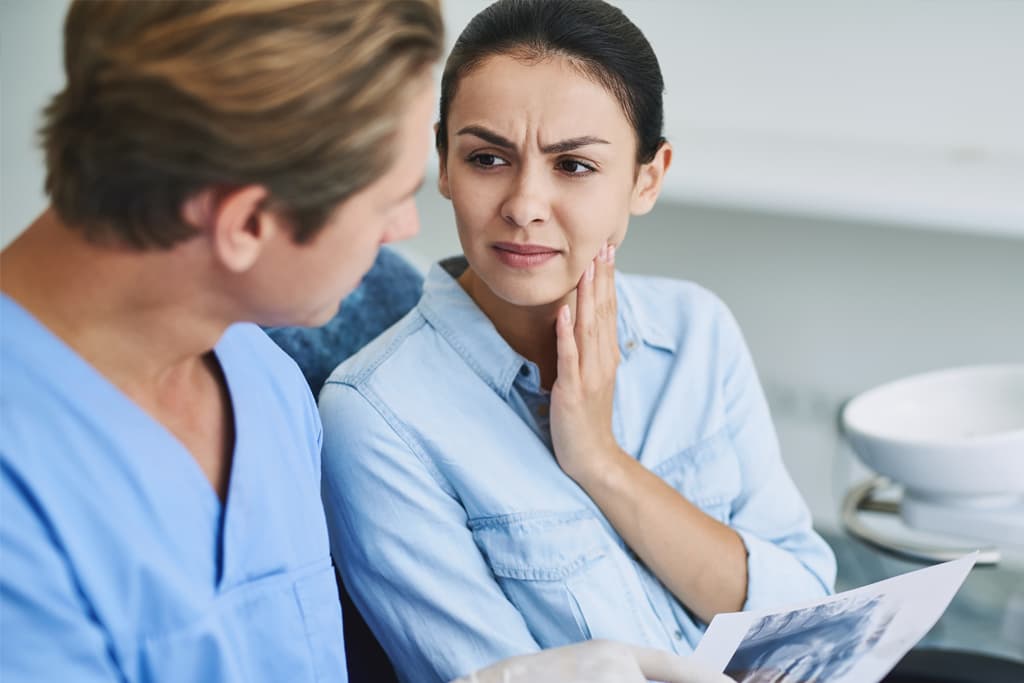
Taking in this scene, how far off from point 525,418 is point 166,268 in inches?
21.7

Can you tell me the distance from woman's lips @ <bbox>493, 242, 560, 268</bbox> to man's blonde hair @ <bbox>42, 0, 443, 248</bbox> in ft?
1.37

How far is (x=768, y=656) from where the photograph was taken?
3.46 feet

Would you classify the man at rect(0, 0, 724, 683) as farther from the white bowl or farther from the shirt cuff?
the white bowl

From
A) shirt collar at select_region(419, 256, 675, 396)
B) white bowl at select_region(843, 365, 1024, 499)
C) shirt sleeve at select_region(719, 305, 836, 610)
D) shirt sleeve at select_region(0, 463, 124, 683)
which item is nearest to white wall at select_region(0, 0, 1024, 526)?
white bowl at select_region(843, 365, 1024, 499)

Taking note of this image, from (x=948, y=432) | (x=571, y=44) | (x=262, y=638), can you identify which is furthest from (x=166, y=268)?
(x=948, y=432)

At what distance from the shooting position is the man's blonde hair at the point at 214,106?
64cm

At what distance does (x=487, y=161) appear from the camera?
1.12 metres

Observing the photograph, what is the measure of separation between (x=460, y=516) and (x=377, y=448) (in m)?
0.11

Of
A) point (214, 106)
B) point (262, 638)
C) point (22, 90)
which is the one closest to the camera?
point (214, 106)

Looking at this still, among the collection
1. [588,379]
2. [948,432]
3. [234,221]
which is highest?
[234,221]

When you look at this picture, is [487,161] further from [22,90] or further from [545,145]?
[22,90]

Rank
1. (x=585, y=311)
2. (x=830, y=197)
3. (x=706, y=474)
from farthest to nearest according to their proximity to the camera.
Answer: (x=830, y=197)
(x=706, y=474)
(x=585, y=311)

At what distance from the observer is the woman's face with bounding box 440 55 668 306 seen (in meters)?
1.09

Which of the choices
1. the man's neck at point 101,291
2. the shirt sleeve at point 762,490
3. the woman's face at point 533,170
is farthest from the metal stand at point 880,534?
the man's neck at point 101,291
